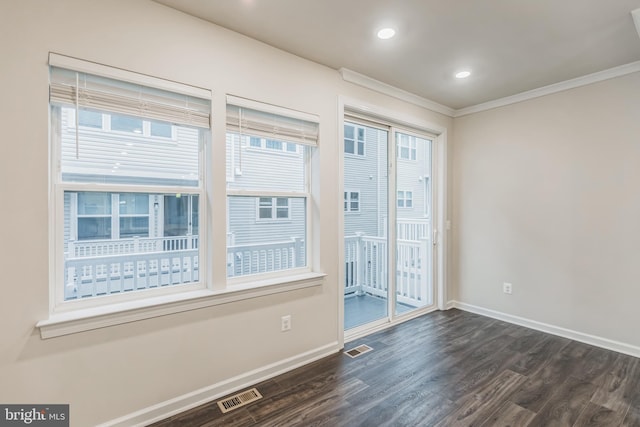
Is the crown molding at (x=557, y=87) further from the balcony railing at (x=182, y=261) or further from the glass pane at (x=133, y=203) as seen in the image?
the glass pane at (x=133, y=203)

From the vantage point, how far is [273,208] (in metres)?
2.67

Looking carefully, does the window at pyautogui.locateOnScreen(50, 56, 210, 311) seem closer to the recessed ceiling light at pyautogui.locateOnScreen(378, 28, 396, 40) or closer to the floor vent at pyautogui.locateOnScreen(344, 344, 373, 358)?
the recessed ceiling light at pyautogui.locateOnScreen(378, 28, 396, 40)

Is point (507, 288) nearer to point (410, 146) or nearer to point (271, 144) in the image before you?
point (410, 146)

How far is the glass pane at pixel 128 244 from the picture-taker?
1853 mm

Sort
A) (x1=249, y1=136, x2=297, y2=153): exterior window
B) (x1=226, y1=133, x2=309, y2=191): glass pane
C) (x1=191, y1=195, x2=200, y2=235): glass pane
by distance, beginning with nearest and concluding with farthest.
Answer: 1. (x1=191, y1=195, x2=200, y2=235): glass pane
2. (x1=226, y1=133, x2=309, y2=191): glass pane
3. (x1=249, y1=136, x2=297, y2=153): exterior window

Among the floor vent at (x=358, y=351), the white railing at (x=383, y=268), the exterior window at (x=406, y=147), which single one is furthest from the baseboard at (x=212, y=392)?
the exterior window at (x=406, y=147)

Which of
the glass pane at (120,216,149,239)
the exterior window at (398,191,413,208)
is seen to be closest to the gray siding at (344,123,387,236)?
the exterior window at (398,191,413,208)

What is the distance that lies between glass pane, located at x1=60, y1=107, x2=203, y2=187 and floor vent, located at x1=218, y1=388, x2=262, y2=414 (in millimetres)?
1549

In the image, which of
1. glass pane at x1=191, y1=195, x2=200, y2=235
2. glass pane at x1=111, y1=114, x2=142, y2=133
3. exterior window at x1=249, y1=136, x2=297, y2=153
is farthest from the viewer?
exterior window at x1=249, y1=136, x2=297, y2=153

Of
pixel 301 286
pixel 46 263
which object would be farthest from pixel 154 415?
pixel 301 286

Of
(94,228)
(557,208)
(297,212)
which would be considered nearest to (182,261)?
(94,228)

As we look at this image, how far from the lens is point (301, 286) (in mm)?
2650

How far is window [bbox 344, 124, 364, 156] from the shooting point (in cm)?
320

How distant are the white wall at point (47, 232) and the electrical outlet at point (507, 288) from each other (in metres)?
2.47
